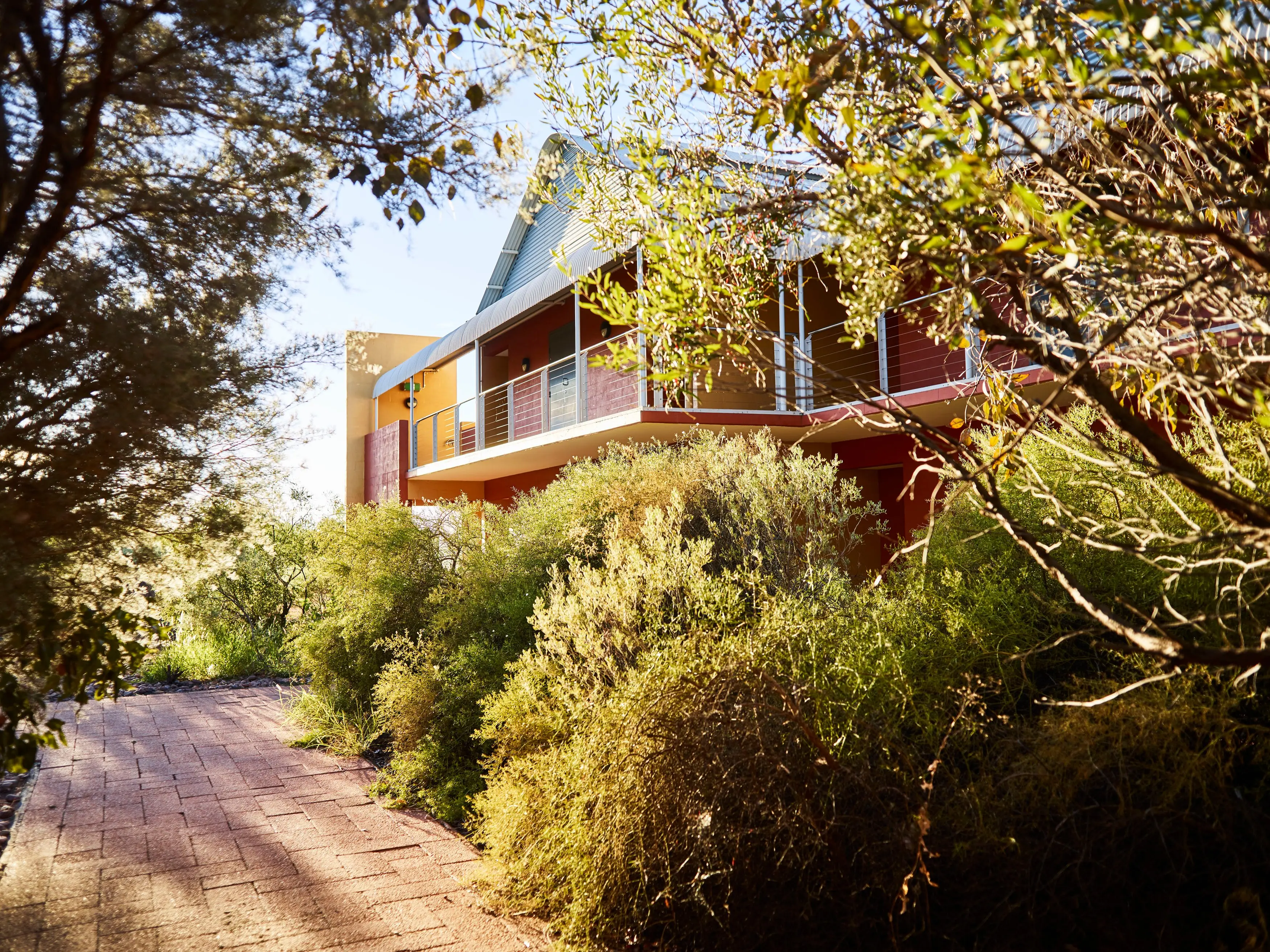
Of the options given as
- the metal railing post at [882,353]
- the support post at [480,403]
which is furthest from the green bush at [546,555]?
the support post at [480,403]

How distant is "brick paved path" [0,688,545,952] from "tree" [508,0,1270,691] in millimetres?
2552

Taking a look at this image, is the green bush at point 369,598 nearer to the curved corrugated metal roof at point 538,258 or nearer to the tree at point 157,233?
the curved corrugated metal roof at point 538,258

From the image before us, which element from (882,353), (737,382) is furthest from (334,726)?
(737,382)

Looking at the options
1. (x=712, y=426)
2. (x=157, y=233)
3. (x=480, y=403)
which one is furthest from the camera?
(x=480, y=403)

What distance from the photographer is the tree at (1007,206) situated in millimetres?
2088

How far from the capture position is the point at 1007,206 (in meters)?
2.37

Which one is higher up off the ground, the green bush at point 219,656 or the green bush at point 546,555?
the green bush at point 546,555

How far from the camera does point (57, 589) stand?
113 inches

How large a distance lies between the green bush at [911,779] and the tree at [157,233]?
176 cm

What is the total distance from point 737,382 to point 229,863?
7.91 m

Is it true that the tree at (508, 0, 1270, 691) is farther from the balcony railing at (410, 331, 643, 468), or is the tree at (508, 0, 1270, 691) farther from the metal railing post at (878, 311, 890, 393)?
the balcony railing at (410, 331, 643, 468)

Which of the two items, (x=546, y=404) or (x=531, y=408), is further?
(x=531, y=408)

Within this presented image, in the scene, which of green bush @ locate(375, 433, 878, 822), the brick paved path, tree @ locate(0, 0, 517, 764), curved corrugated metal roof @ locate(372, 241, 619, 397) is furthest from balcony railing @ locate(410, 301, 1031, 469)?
the brick paved path

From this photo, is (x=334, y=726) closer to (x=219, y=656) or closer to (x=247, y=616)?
(x=219, y=656)
